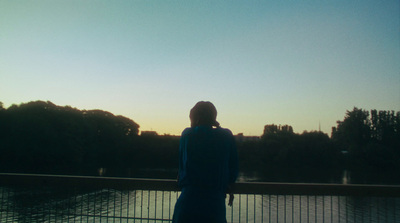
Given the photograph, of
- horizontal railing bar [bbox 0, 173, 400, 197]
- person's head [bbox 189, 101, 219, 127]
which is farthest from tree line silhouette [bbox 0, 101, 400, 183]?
person's head [bbox 189, 101, 219, 127]

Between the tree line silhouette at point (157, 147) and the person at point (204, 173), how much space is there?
47.3 m

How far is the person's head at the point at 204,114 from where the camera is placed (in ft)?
7.72

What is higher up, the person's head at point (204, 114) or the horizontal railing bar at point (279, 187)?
the person's head at point (204, 114)

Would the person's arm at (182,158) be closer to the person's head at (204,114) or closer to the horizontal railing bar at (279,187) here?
the person's head at (204,114)

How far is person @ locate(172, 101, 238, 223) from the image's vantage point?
2.18 m

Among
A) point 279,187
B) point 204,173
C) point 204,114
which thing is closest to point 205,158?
point 204,173

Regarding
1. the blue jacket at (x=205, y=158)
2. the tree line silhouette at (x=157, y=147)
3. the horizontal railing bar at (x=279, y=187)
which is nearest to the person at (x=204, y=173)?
the blue jacket at (x=205, y=158)

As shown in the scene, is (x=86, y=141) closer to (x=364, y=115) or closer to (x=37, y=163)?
(x=37, y=163)

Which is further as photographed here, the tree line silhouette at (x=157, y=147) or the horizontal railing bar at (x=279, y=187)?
the tree line silhouette at (x=157, y=147)

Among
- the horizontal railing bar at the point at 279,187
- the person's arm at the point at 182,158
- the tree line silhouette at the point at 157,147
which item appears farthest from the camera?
the tree line silhouette at the point at 157,147

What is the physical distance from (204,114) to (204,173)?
→ 0.44m

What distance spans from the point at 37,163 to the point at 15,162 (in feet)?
12.1

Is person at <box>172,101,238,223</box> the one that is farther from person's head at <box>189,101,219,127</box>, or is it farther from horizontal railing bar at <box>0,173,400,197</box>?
horizontal railing bar at <box>0,173,400,197</box>

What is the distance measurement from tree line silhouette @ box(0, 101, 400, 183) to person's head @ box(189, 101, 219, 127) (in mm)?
47252
